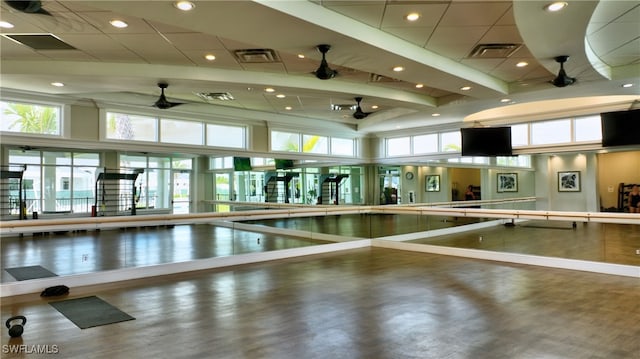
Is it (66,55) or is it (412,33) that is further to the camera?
(66,55)

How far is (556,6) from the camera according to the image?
369cm

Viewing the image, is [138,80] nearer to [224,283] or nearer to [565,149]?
[224,283]

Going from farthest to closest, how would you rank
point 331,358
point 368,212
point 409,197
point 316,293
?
1. point 409,197
2. point 368,212
3. point 316,293
4. point 331,358

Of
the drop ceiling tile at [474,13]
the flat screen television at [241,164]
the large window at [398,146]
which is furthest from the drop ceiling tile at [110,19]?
the large window at [398,146]

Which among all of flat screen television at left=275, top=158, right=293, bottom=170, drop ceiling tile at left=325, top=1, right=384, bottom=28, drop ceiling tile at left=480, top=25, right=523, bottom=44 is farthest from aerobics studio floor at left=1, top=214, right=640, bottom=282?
drop ceiling tile at left=325, top=1, right=384, bottom=28

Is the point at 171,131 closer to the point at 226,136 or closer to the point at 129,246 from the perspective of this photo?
the point at 226,136

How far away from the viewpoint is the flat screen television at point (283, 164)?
36.1 feet

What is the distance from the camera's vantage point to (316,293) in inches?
200

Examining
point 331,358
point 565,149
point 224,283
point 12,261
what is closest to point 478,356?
point 331,358

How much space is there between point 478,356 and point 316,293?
2.34 meters

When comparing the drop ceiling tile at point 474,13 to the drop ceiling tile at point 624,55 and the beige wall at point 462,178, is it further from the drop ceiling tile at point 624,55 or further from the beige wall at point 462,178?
the beige wall at point 462,178

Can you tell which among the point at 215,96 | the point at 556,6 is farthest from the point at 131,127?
the point at 556,6

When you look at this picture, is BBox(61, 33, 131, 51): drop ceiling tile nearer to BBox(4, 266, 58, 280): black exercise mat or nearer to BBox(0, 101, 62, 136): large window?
BBox(0, 101, 62, 136): large window

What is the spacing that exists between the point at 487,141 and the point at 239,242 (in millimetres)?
6325
